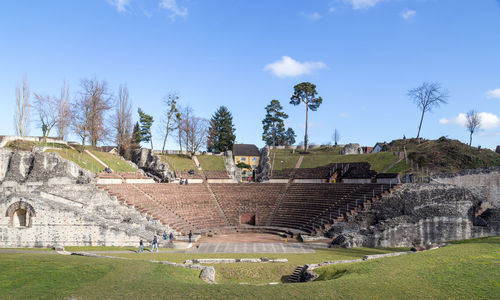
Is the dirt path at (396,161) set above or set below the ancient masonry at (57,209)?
above

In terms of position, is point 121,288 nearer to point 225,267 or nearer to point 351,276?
point 225,267

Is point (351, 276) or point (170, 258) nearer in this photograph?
point (351, 276)

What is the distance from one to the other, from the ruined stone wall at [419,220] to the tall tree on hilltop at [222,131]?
145ft

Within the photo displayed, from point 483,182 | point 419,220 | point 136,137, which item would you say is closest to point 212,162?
point 136,137

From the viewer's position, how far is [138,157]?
176 ft

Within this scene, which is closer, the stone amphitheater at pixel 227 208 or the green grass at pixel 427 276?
the green grass at pixel 427 276

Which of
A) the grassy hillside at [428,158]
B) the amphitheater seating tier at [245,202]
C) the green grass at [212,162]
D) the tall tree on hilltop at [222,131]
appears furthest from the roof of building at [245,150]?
the amphitheater seating tier at [245,202]

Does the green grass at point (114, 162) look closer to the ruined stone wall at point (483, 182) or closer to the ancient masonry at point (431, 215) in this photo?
the ancient masonry at point (431, 215)

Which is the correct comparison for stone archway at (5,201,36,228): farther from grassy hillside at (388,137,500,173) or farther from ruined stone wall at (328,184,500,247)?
grassy hillside at (388,137,500,173)

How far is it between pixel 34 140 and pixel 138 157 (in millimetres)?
14954

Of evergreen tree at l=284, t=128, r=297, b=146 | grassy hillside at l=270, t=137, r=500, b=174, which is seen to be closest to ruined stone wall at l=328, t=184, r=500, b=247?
grassy hillside at l=270, t=137, r=500, b=174

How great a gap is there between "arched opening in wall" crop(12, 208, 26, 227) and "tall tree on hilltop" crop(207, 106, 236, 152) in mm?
45899

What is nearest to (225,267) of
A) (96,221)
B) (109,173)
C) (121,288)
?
(121,288)

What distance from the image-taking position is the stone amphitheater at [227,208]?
25812 mm
